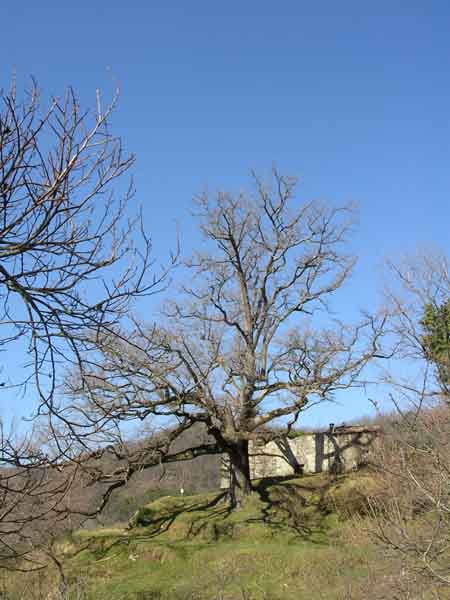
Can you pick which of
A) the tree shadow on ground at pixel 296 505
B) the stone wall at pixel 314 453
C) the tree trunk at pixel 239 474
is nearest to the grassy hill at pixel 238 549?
the tree shadow on ground at pixel 296 505

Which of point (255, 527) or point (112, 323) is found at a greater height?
point (112, 323)

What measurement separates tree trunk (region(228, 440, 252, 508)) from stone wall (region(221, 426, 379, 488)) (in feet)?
7.57

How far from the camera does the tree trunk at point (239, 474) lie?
58.9 feet

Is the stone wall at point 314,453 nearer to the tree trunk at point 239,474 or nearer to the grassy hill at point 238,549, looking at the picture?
the grassy hill at point 238,549

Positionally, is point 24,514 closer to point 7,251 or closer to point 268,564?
point 7,251

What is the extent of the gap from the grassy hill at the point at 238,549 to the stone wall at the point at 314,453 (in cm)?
171

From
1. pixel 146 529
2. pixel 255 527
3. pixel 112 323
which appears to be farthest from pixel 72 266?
pixel 146 529

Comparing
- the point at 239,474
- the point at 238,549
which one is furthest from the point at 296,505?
the point at 238,549

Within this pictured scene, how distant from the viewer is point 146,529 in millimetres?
17500

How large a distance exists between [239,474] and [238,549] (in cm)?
359

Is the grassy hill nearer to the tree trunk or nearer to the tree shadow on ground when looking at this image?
the tree shadow on ground

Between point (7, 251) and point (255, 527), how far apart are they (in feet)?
46.7

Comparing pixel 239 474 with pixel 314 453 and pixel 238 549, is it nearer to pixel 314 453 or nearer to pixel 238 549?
pixel 238 549

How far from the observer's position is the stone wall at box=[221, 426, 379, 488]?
21031mm
